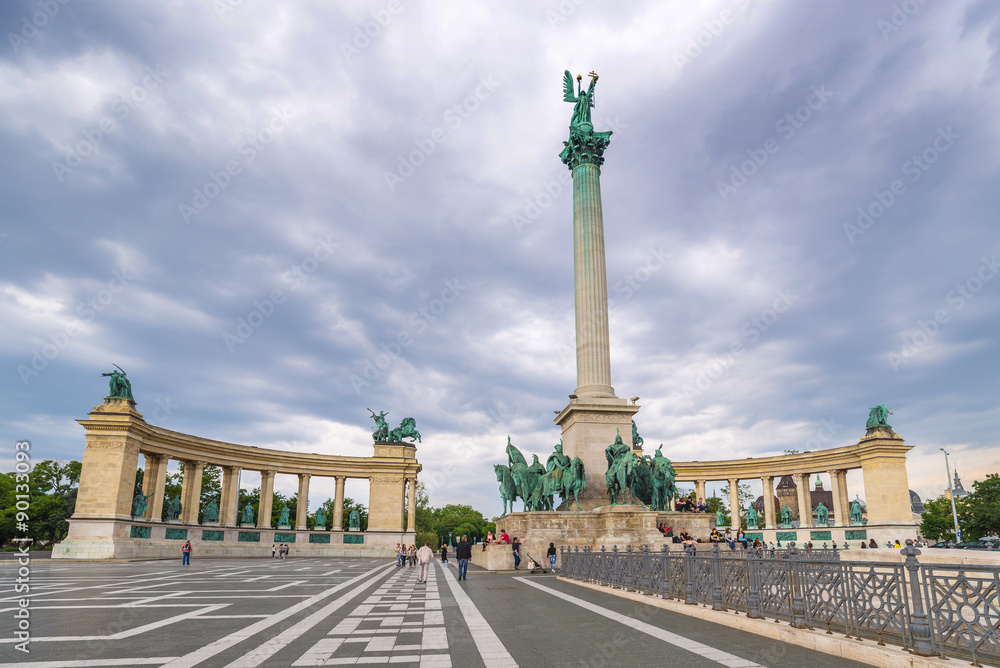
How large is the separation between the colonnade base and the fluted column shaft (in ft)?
122

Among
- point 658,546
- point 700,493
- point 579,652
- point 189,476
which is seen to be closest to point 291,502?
point 189,476

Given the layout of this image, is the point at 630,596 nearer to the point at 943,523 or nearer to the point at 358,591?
the point at 358,591

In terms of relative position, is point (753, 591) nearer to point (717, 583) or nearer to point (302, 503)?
point (717, 583)

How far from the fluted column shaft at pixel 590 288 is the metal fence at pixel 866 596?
2514 centimetres

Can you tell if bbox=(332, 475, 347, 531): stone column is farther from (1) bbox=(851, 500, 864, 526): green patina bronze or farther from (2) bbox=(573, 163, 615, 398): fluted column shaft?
(1) bbox=(851, 500, 864, 526): green patina bronze

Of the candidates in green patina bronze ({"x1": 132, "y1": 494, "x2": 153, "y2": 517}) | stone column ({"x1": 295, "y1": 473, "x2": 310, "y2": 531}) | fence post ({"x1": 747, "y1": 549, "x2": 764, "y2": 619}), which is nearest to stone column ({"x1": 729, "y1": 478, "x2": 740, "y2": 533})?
stone column ({"x1": 295, "y1": 473, "x2": 310, "y2": 531})

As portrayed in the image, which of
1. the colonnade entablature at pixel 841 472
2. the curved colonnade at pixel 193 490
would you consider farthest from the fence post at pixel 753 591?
the colonnade entablature at pixel 841 472

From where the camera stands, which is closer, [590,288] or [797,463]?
[590,288]

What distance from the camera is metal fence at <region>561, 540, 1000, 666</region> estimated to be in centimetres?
684

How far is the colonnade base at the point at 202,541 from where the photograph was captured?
44656 mm

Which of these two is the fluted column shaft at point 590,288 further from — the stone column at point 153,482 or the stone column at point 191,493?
the stone column at point 191,493

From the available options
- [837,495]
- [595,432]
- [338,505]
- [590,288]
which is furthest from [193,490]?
[837,495]

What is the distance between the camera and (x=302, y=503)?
66.4 m

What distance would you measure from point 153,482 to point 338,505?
2017 centimetres
